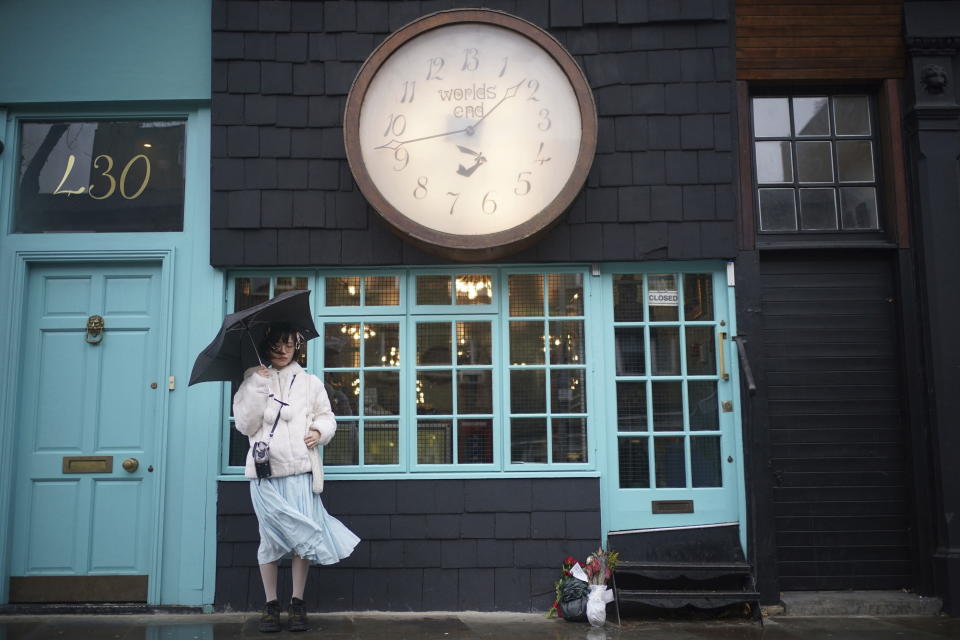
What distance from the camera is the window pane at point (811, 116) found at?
20.9 ft

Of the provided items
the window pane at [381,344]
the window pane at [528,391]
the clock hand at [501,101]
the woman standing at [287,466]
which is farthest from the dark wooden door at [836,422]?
the woman standing at [287,466]

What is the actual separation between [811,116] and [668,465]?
293cm

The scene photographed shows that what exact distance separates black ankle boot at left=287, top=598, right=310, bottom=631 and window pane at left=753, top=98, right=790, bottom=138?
477cm

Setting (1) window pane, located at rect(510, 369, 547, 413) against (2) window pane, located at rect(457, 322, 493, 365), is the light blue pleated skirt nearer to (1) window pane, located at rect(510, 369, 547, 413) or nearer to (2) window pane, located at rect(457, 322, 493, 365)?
(2) window pane, located at rect(457, 322, 493, 365)

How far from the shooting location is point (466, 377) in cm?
604

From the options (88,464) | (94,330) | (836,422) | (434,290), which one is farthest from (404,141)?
(836,422)

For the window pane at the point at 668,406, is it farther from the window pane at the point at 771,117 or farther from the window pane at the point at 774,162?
the window pane at the point at 771,117

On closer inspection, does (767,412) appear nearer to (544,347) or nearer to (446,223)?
(544,347)

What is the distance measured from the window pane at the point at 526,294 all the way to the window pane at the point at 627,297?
0.56m

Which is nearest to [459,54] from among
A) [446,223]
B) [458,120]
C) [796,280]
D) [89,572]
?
[458,120]

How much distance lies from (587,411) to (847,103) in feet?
10.4

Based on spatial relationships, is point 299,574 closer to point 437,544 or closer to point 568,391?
point 437,544

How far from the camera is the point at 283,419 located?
201 inches

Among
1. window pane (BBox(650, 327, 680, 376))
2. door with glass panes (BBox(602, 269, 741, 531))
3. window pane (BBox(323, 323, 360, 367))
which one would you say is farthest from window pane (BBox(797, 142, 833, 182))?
window pane (BBox(323, 323, 360, 367))
